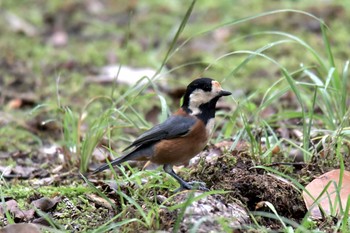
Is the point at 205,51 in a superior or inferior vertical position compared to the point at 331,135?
inferior

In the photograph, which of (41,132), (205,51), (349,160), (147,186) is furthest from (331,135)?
(205,51)

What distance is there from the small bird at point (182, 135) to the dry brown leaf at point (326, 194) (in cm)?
74

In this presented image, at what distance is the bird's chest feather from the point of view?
454 centimetres

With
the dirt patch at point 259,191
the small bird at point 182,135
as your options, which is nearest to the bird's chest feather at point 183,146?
the small bird at point 182,135

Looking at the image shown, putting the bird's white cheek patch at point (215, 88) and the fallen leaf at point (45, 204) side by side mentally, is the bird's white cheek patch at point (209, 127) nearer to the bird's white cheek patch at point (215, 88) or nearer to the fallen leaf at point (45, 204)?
the bird's white cheek patch at point (215, 88)

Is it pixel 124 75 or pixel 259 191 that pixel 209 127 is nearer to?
pixel 259 191

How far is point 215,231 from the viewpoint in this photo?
3688 mm

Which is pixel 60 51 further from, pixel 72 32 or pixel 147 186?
pixel 147 186

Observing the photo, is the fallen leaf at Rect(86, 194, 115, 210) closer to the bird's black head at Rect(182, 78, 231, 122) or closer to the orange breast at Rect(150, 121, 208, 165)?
the orange breast at Rect(150, 121, 208, 165)

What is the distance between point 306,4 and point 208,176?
6.07m

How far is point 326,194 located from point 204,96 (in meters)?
1.03

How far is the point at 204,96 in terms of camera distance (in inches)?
186

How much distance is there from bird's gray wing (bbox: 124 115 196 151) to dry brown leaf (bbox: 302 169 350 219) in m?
0.84

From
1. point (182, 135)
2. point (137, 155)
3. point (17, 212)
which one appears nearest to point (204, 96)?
point (182, 135)
